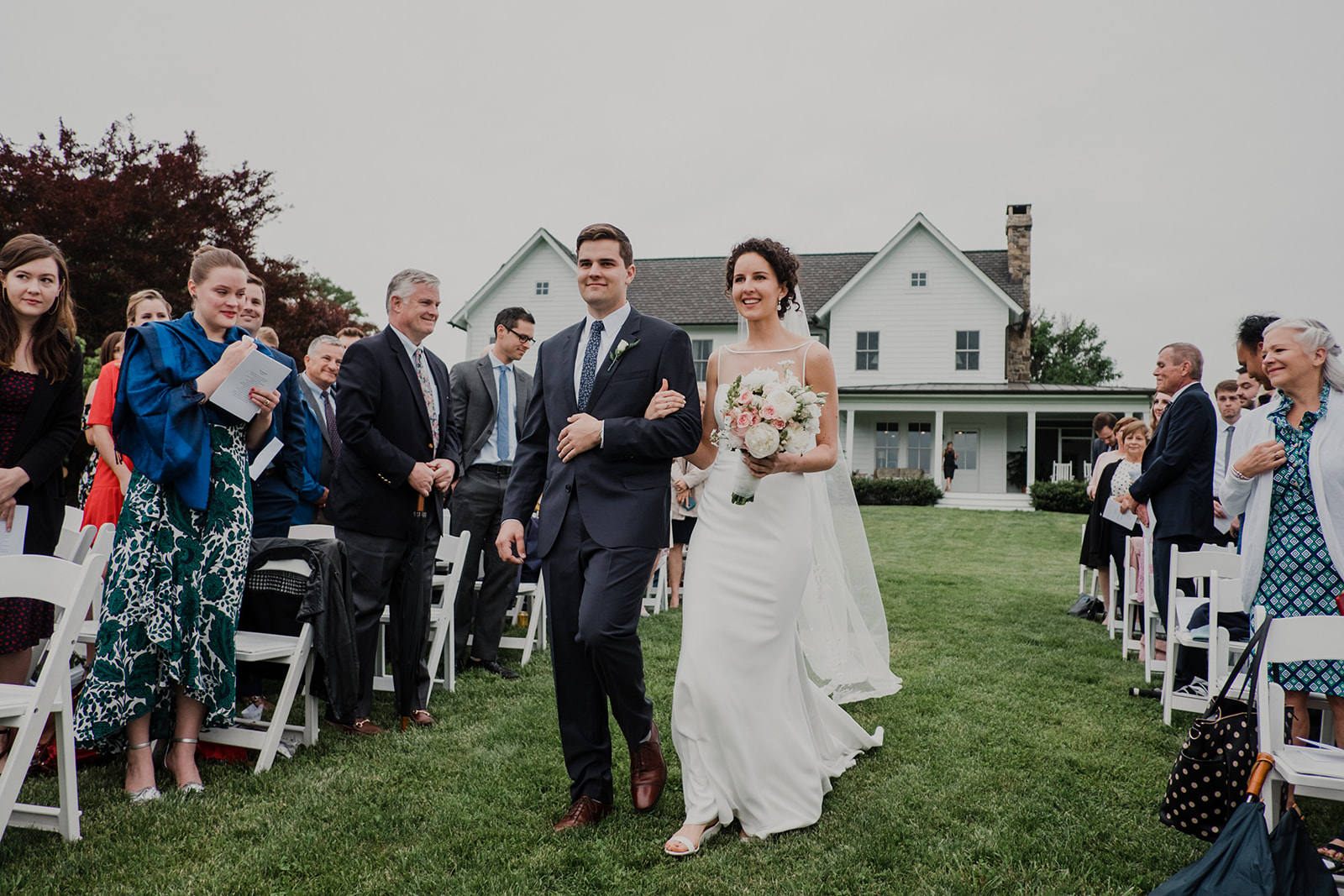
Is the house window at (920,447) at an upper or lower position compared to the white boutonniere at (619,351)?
lower

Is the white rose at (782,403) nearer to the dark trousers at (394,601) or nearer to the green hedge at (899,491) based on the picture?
the dark trousers at (394,601)

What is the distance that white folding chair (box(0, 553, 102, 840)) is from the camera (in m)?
2.94

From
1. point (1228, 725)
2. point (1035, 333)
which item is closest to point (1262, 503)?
point (1228, 725)

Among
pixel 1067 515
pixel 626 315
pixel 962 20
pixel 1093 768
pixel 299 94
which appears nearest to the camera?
pixel 626 315

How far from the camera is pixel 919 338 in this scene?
28.7 m

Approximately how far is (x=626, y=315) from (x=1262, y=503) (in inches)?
124

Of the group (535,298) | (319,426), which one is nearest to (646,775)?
(319,426)

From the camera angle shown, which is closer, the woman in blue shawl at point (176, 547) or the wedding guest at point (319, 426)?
the woman in blue shawl at point (176, 547)

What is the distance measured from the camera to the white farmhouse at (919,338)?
27891 mm

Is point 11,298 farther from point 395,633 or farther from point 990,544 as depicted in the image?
point 990,544

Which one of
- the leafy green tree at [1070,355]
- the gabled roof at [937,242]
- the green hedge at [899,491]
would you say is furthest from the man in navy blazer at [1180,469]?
the leafy green tree at [1070,355]

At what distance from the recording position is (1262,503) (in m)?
3.70

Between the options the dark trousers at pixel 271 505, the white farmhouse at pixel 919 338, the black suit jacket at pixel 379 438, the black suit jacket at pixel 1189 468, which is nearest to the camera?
the black suit jacket at pixel 379 438

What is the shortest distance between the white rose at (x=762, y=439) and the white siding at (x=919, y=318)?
2574 centimetres
